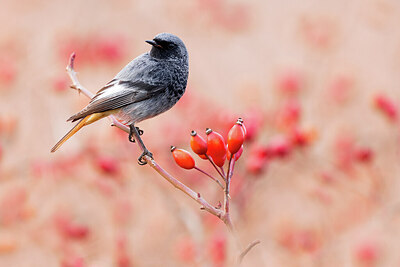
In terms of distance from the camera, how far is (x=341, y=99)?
546 cm

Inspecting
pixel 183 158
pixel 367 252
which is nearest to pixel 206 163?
pixel 367 252

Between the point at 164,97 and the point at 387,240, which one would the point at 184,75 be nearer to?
the point at 164,97

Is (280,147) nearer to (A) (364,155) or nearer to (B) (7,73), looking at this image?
(A) (364,155)

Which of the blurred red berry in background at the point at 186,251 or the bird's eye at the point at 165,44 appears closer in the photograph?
the bird's eye at the point at 165,44

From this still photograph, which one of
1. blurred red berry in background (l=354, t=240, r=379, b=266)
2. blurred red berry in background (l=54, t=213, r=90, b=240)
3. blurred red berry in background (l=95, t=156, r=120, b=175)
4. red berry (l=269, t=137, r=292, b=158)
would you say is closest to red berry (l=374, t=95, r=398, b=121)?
red berry (l=269, t=137, r=292, b=158)

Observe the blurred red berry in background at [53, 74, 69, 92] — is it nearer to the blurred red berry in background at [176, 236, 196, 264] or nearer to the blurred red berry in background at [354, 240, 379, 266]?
the blurred red berry in background at [176, 236, 196, 264]

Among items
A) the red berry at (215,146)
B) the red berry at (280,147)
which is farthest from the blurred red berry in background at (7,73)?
the red berry at (215,146)

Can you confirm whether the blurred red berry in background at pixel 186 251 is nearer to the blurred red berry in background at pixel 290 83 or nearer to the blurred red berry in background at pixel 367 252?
the blurred red berry in background at pixel 367 252

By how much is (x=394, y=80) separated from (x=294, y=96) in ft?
4.31

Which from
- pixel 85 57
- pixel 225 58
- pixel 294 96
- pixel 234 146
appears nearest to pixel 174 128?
pixel 294 96

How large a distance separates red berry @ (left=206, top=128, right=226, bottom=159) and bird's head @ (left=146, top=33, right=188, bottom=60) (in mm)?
925

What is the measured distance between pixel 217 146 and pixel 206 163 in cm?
261

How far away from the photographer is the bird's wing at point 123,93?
305cm

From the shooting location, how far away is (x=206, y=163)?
4750 mm
